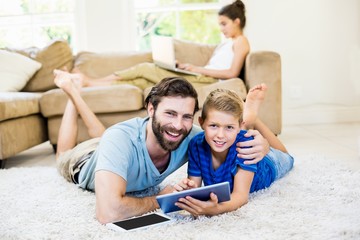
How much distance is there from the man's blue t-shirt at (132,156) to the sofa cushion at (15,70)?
81.4 inches

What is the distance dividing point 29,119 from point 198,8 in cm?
228

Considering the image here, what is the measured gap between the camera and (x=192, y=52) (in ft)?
14.9

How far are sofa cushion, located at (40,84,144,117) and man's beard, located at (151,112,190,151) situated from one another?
182 cm

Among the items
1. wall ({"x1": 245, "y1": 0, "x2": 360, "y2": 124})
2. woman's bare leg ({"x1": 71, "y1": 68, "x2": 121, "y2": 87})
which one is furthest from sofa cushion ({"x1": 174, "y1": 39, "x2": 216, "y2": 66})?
wall ({"x1": 245, "y1": 0, "x2": 360, "y2": 124})

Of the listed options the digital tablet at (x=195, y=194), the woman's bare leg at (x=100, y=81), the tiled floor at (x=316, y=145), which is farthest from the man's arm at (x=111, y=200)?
the woman's bare leg at (x=100, y=81)

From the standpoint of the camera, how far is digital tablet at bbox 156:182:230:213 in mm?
1772

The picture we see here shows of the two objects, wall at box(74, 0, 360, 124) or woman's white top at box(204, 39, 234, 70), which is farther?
wall at box(74, 0, 360, 124)

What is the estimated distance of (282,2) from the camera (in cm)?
505

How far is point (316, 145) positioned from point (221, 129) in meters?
1.90

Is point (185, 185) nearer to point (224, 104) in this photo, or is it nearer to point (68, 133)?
point (224, 104)

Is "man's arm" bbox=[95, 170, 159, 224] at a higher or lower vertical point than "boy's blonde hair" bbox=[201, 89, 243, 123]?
lower

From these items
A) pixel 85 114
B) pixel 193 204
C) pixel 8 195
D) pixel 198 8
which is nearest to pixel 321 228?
pixel 193 204

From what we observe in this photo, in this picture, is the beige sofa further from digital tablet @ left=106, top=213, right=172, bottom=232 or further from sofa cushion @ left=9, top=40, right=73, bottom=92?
digital tablet @ left=106, top=213, right=172, bottom=232

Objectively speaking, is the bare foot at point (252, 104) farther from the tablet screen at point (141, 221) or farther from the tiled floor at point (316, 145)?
the tablet screen at point (141, 221)
